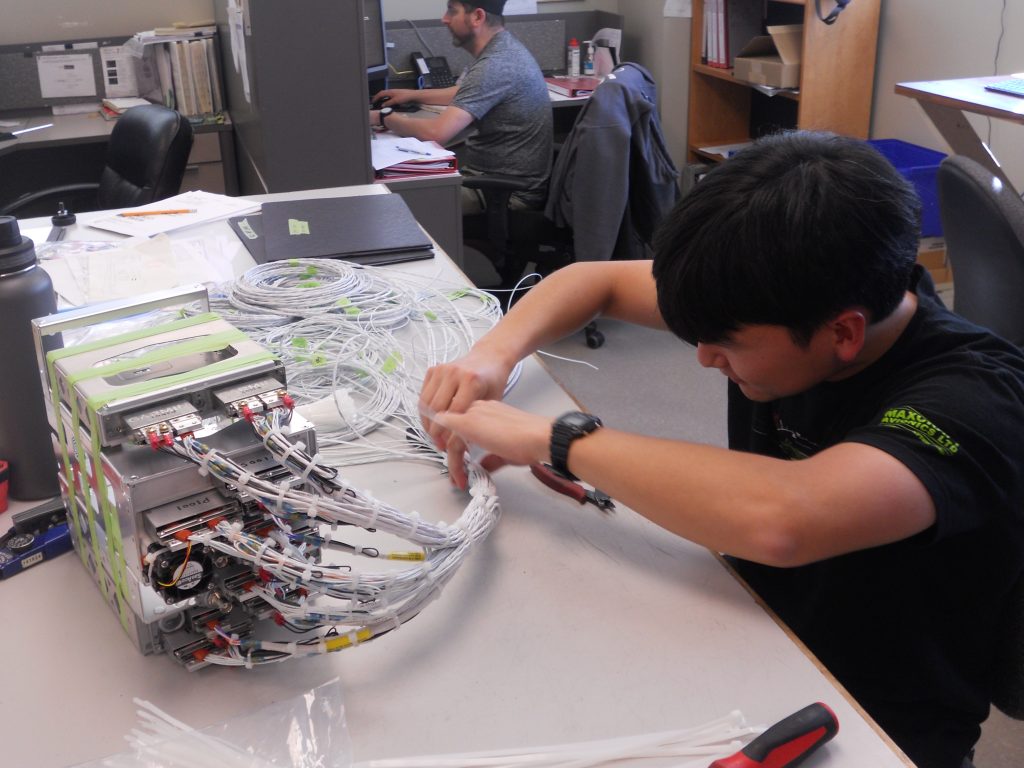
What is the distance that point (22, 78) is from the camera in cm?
376

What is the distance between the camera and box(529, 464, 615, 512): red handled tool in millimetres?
994

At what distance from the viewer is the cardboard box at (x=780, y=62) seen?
343 cm

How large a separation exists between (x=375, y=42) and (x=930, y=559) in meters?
3.23

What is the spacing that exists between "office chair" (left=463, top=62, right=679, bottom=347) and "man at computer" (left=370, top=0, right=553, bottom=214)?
168mm

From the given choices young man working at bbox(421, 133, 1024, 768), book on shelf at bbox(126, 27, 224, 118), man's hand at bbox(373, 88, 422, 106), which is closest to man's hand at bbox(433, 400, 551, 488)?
young man working at bbox(421, 133, 1024, 768)

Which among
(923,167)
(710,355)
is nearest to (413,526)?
(710,355)

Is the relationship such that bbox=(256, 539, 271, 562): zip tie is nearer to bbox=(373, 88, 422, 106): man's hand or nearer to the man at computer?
the man at computer

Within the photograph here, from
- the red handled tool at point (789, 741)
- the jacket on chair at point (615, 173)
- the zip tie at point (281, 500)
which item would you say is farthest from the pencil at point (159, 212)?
the red handled tool at point (789, 741)

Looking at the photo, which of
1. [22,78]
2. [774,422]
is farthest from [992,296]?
[22,78]

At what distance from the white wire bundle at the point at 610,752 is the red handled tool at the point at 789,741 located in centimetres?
2

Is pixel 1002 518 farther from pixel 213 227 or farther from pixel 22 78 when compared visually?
pixel 22 78

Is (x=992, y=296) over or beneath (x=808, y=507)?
beneath

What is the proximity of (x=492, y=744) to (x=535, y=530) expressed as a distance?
0.92 feet

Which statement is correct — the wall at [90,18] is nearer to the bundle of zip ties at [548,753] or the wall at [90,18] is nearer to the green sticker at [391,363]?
the green sticker at [391,363]
